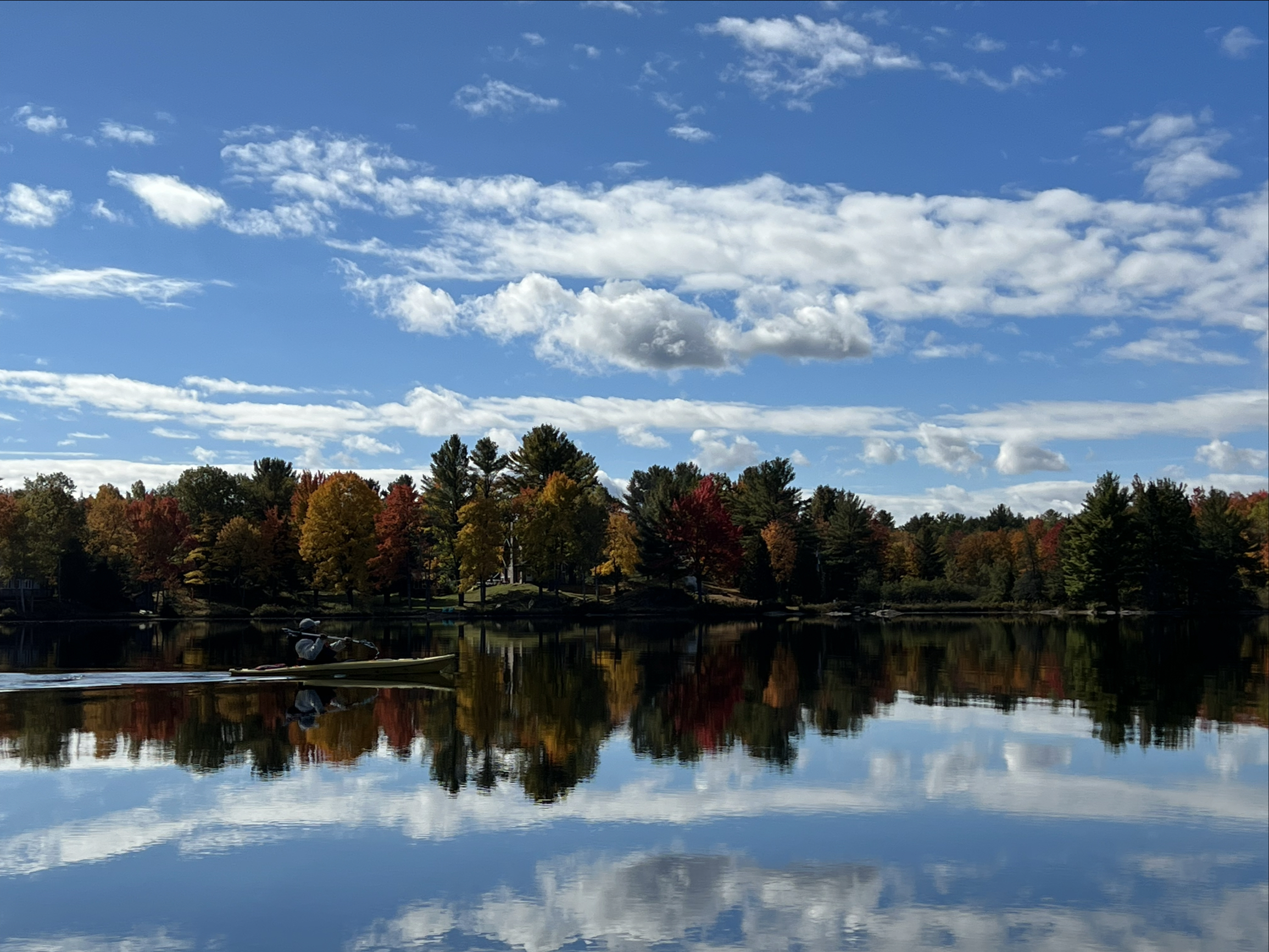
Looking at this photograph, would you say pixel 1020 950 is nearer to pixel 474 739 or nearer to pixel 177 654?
pixel 474 739

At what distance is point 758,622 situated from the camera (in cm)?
10619

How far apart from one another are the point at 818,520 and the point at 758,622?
39.2 m

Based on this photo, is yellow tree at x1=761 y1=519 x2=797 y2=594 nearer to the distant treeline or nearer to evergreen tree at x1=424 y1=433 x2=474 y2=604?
the distant treeline

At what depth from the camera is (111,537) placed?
106125 millimetres

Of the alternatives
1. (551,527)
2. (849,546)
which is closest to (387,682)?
(551,527)

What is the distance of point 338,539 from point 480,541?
1313 centimetres

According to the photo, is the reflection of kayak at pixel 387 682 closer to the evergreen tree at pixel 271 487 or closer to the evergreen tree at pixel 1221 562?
the evergreen tree at pixel 271 487

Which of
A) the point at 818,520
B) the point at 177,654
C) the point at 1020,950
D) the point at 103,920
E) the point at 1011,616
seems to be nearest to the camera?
the point at 1020,950

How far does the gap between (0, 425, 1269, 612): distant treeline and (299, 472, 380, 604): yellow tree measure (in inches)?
6.5

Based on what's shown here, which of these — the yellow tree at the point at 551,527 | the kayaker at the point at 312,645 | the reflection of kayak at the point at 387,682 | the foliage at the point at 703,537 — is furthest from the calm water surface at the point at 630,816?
the foliage at the point at 703,537

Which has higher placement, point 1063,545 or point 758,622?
point 1063,545

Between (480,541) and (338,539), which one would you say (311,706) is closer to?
(480,541)

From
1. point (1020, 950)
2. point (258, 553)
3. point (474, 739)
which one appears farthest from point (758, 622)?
point (1020, 950)

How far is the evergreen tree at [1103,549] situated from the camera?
382 ft
